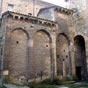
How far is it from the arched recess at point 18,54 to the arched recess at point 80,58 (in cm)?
882

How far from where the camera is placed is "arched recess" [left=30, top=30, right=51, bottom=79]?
17.7 meters

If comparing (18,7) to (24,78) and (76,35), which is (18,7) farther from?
(24,78)

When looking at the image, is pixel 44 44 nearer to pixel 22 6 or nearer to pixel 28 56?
pixel 28 56

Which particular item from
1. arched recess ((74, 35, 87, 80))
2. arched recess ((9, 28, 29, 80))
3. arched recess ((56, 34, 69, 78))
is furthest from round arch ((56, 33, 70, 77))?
arched recess ((9, 28, 29, 80))

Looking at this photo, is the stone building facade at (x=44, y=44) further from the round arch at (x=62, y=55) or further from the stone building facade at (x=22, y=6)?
the stone building facade at (x=22, y=6)

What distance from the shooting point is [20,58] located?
1683cm

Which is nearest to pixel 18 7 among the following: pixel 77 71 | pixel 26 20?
pixel 26 20

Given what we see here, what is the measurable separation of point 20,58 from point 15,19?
3685mm

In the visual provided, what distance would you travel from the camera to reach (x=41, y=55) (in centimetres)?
1844

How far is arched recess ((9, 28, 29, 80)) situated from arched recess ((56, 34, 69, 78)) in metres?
4.54

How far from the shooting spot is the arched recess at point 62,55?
66.0ft

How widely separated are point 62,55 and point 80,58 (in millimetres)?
4306

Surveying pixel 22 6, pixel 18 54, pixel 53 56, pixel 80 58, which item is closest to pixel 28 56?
pixel 18 54

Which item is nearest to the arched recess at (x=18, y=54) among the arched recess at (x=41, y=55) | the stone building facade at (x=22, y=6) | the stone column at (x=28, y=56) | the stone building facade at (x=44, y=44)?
the stone building facade at (x=44, y=44)
